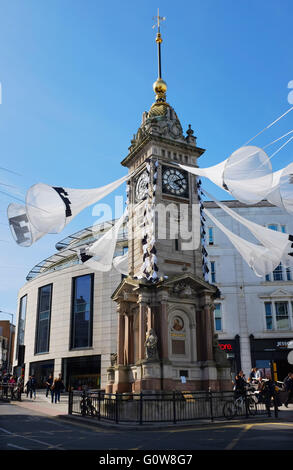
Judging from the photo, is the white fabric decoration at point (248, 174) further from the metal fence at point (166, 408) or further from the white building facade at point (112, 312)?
the white building facade at point (112, 312)

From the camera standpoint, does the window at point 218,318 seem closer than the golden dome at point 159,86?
No

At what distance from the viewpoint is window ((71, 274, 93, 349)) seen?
141 feet

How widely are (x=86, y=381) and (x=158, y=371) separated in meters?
25.2

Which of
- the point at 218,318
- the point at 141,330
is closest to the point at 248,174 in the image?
the point at 141,330

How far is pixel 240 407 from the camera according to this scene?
17875 mm

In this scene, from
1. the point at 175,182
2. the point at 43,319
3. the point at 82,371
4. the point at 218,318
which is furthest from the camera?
the point at 43,319

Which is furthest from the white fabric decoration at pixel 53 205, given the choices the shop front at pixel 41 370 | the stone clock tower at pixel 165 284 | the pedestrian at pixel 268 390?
the shop front at pixel 41 370

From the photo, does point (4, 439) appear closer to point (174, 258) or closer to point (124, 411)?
point (124, 411)

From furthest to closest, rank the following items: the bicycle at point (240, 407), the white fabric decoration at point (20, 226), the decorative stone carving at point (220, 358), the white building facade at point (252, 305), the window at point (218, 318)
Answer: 1. the window at point (218, 318)
2. the white building facade at point (252, 305)
3. the decorative stone carving at point (220, 358)
4. the bicycle at point (240, 407)
5. the white fabric decoration at point (20, 226)

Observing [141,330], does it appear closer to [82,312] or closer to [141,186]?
[141,186]

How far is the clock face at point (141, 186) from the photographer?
24920mm

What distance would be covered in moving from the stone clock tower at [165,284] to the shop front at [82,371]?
18.7m

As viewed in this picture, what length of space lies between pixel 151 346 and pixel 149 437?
755 cm

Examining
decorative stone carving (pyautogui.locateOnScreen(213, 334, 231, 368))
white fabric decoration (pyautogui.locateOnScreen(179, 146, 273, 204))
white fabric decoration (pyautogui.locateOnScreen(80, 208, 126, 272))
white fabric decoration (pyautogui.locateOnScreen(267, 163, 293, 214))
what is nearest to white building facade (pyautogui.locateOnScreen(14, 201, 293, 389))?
white fabric decoration (pyautogui.locateOnScreen(80, 208, 126, 272))
